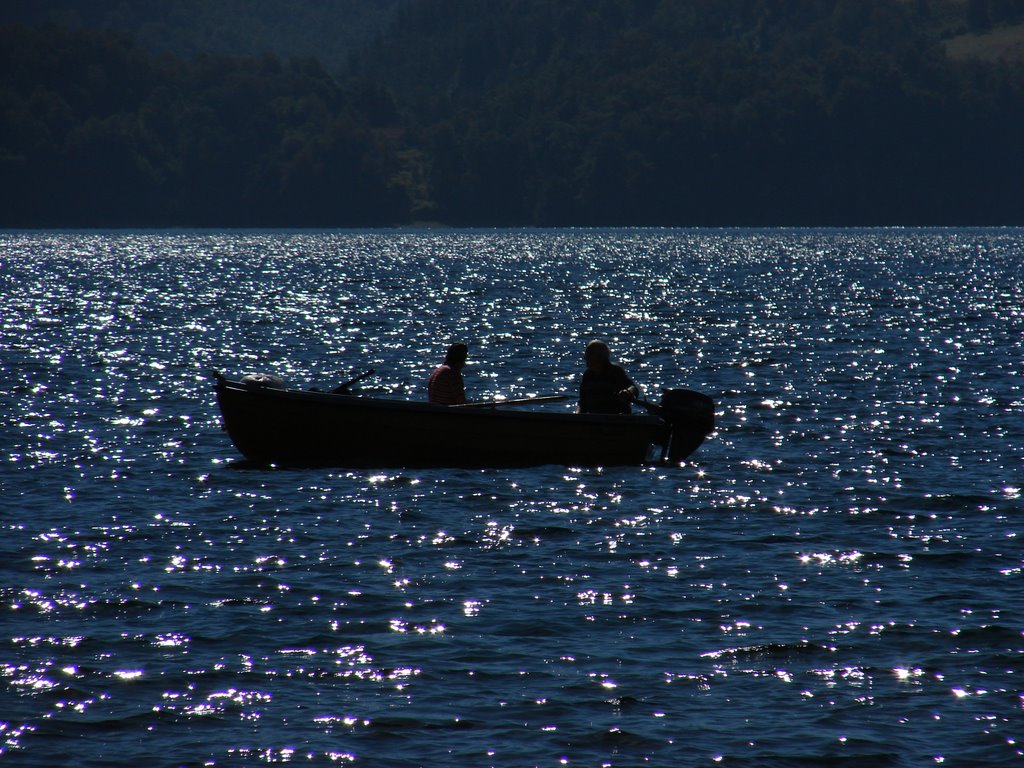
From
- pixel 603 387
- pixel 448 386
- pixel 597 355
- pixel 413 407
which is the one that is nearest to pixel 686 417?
pixel 603 387

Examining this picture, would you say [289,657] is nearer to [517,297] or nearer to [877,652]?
[877,652]

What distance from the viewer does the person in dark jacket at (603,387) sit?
22.5m

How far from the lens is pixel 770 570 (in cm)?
1598

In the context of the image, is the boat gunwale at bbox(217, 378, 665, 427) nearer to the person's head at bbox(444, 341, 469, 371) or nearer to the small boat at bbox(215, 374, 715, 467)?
the small boat at bbox(215, 374, 715, 467)

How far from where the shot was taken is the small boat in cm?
2202

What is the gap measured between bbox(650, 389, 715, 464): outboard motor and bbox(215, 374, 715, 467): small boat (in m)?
0.04

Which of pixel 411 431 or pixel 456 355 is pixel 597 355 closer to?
pixel 456 355

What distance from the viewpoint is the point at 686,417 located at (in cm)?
2289

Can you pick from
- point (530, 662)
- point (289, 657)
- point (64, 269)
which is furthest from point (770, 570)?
point (64, 269)

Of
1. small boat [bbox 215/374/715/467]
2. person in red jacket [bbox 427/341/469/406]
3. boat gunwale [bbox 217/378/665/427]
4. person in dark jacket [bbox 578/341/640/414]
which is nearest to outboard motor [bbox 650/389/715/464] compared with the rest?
small boat [bbox 215/374/715/467]

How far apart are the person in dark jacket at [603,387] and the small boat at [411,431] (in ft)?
1.52

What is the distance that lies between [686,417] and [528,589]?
326 inches

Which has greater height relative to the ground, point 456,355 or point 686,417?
point 456,355

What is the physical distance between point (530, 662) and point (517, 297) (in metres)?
57.5
